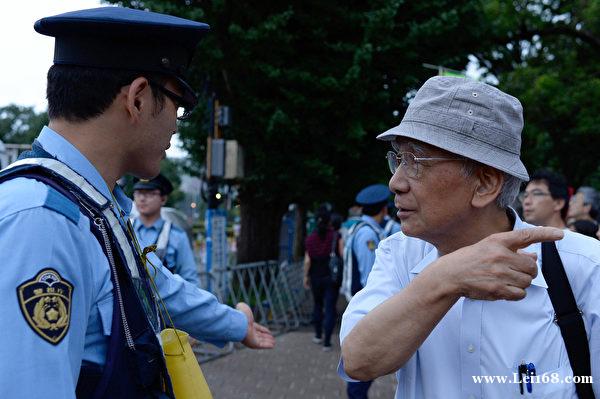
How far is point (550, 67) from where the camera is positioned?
19516 mm

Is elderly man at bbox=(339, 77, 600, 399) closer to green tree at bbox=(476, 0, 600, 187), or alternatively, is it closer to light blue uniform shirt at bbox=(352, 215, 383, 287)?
light blue uniform shirt at bbox=(352, 215, 383, 287)

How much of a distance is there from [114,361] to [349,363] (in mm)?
614

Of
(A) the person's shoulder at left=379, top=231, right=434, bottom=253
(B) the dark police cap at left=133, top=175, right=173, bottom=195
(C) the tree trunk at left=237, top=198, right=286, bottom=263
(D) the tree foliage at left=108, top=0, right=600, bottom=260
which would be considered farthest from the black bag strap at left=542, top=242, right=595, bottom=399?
(C) the tree trunk at left=237, top=198, right=286, bottom=263

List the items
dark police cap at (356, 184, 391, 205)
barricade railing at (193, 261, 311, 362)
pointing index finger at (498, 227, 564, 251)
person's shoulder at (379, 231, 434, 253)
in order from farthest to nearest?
barricade railing at (193, 261, 311, 362) < dark police cap at (356, 184, 391, 205) < person's shoulder at (379, 231, 434, 253) < pointing index finger at (498, 227, 564, 251)

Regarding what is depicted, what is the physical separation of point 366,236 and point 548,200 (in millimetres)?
2367

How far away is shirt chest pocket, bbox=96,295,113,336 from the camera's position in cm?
156

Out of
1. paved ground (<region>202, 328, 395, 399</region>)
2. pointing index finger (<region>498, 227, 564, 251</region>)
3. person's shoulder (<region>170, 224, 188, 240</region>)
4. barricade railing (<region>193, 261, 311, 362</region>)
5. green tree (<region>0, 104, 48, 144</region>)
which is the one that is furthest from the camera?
green tree (<region>0, 104, 48, 144</region>)

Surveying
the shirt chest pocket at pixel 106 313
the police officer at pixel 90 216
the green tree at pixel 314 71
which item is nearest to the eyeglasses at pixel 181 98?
the police officer at pixel 90 216

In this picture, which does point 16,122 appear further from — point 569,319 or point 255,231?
point 569,319

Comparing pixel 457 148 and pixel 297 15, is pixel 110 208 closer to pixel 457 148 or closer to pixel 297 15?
pixel 457 148

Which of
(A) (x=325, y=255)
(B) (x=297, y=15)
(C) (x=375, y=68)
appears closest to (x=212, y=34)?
(B) (x=297, y=15)

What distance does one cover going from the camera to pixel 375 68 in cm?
1245

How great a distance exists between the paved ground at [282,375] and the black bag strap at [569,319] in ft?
18.6

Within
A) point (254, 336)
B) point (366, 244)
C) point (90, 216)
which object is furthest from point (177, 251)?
point (90, 216)
